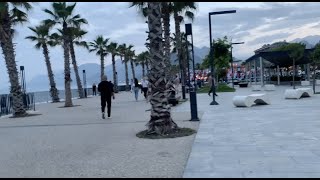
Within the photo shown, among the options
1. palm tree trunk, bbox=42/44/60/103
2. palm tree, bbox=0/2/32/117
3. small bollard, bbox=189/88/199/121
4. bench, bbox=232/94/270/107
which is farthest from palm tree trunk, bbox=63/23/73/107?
small bollard, bbox=189/88/199/121

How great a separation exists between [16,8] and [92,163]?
16.3 m

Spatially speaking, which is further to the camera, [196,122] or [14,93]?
[14,93]

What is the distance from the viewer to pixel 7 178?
6016mm

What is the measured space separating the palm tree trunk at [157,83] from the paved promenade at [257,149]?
0.94m

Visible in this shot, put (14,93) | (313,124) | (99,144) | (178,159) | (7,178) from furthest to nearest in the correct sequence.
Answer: (14,93)
(313,124)
(99,144)
(178,159)
(7,178)

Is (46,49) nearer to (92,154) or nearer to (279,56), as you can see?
(279,56)

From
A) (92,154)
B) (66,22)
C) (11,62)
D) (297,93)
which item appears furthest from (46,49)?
(92,154)

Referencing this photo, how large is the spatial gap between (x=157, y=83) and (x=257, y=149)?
3374mm

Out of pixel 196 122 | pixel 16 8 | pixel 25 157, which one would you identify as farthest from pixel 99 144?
pixel 16 8

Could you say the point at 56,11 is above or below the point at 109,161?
above

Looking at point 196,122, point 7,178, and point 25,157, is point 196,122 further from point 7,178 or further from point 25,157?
point 7,178

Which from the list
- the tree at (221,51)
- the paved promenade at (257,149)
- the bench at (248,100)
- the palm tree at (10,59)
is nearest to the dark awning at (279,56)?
the tree at (221,51)

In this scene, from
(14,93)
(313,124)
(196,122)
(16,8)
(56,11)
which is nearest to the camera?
(313,124)

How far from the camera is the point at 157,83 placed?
Answer: 10.1 m
